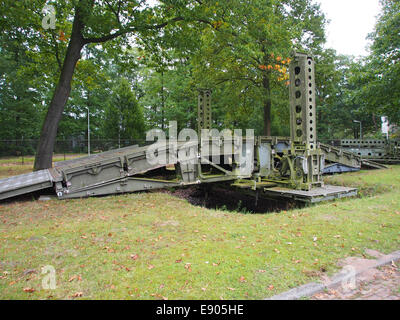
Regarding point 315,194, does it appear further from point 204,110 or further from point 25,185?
point 25,185

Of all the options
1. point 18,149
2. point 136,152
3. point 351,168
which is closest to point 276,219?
point 136,152

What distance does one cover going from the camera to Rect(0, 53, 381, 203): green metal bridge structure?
28.3 ft

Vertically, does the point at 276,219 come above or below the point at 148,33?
below

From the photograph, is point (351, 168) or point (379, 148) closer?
point (351, 168)

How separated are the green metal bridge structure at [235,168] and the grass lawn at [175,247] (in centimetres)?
94

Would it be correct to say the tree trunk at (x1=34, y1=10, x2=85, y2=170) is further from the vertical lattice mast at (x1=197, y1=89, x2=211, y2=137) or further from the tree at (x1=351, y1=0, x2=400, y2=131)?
the tree at (x1=351, y1=0, x2=400, y2=131)

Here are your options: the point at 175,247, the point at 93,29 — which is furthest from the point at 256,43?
the point at 175,247

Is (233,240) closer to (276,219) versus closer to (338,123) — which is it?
(276,219)

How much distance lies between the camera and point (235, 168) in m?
11.4

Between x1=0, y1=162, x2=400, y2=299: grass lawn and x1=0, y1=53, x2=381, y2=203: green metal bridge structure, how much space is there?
36.9 inches

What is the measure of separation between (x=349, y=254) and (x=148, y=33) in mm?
12333

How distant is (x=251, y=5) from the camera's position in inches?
494

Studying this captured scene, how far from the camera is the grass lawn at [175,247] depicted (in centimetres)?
345

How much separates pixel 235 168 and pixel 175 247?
7.04 m
